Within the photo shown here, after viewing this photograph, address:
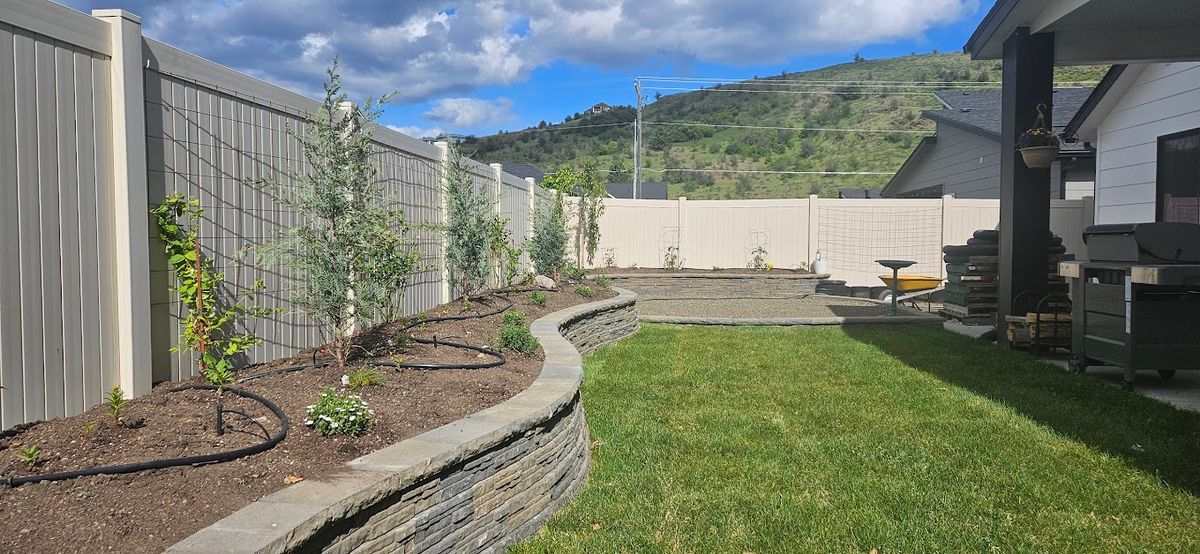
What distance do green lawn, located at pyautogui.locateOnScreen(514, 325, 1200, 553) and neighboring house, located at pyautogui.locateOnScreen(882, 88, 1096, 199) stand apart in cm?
1044

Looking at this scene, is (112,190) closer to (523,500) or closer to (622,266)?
(523,500)

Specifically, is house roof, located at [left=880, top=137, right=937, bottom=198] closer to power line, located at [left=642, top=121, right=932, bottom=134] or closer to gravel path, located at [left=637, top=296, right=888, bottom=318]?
gravel path, located at [left=637, top=296, right=888, bottom=318]

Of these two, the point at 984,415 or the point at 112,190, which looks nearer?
the point at 112,190

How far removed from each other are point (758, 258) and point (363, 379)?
1334cm

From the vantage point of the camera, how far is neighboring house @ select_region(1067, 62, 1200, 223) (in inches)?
351


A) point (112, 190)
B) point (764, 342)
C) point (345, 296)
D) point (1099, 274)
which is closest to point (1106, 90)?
point (1099, 274)

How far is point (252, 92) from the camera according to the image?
14.0ft

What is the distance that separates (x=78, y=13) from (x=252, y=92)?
3.82 feet

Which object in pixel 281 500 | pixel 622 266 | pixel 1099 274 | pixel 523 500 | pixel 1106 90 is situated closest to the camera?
pixel 281 500

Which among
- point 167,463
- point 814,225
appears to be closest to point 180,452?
point 167,463

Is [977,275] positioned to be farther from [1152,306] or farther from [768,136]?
[768,136]

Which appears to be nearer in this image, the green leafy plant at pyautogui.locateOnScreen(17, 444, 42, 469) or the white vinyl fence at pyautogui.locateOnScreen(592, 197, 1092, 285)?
the green leafy plant at pyautogui.locateOnScreen(17, 444, 42, 469)

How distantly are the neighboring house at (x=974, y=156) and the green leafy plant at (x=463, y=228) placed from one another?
38.6 ft

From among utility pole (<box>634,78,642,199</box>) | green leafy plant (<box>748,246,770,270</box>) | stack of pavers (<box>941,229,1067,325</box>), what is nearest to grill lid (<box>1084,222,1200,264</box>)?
stack of pavers (<box>941,229,1067,325</box>)
